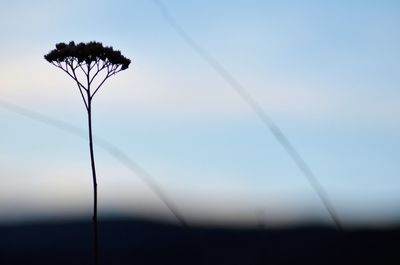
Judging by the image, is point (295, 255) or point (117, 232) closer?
point (295, 255)

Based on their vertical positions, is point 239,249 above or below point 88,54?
above

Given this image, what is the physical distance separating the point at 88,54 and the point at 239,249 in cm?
2536

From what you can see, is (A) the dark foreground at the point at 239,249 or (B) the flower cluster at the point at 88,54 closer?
(B) the flower cluster at the point at 88,54

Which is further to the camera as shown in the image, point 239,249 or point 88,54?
point 239,249

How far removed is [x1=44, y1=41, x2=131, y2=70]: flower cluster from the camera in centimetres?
1304

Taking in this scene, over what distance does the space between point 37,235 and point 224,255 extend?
49825mm

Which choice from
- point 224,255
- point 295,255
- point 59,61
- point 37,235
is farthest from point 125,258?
point 37,235

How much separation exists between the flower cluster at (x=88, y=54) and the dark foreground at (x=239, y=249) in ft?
8.62

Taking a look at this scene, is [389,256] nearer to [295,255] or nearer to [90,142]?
[295,255]

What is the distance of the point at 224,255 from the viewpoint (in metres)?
36.3

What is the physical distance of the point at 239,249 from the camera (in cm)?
3756

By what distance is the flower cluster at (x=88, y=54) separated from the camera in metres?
13.0

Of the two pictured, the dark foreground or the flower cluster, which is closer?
the flower cluster

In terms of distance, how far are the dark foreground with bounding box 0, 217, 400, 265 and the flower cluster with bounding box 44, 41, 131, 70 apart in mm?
2628
